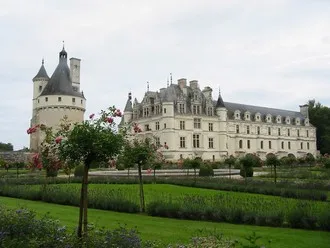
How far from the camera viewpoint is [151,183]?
21828mm

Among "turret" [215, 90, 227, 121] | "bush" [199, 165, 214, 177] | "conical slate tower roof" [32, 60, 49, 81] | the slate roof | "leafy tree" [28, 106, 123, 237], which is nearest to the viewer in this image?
"leafy tree" [28, 106, 123, 237]

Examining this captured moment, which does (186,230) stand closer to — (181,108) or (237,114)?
(181,108)

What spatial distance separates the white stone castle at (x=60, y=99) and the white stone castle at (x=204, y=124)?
6.44 metres

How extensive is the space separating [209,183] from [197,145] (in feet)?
103

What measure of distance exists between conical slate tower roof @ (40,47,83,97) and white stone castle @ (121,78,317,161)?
315 inches

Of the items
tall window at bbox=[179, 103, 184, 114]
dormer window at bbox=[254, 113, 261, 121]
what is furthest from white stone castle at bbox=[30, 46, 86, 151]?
dormer window at bbox=[254, 113, 261, 121]

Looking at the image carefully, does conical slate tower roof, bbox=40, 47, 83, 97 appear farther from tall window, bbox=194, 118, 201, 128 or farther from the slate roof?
the slate roof

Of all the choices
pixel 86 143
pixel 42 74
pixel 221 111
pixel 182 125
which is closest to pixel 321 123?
pixel 221 111

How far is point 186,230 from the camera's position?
8.73 meters

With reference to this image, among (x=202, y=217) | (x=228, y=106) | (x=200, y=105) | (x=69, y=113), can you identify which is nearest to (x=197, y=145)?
(x=200, y=105)

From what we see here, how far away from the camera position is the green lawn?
7751 millimetres

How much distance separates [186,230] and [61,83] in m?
43.1

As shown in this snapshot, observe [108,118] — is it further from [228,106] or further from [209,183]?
[228,106]

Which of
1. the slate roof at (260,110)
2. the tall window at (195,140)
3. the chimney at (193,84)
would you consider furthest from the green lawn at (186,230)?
the slate roof at (260,110)
